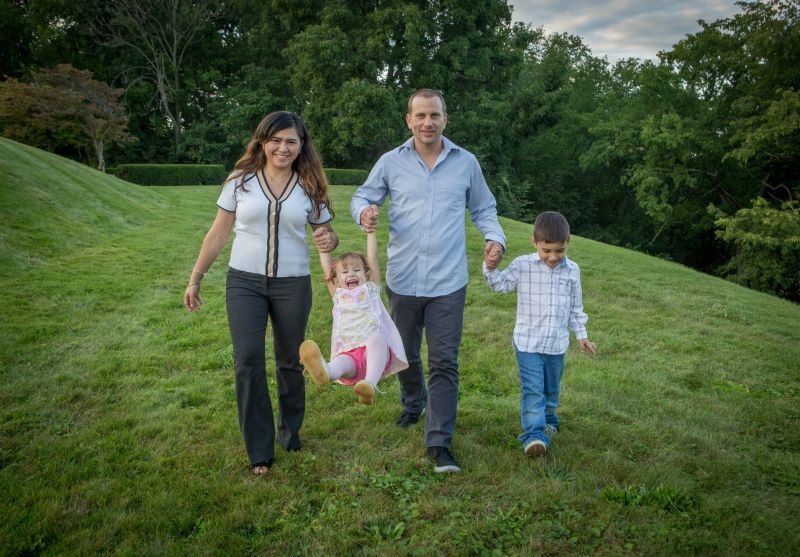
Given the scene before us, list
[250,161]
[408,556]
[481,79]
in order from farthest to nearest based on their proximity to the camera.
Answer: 1. [481,79]
2. [250,161]
3. [408,556]

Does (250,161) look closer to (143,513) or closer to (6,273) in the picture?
(143,513)

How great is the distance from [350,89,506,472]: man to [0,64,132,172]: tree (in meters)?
23.0

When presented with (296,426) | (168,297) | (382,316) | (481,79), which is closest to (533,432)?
(382,316)

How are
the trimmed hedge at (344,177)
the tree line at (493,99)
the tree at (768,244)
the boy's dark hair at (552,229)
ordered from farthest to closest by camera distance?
1. the trimmed hedge at (344,177)
2. the tree line at (493,99)
3. the tree at (768,244)
4. the boy's dark hair at (552,229)

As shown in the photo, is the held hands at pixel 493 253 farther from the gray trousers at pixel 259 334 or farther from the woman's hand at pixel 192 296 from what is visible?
the woman's hand at pixel 192 296

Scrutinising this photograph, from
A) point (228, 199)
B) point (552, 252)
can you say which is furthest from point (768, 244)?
point (228, 199)

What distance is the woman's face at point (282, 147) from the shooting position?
3.48 metres

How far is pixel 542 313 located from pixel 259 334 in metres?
1.86

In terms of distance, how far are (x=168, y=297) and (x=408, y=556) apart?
631 cm

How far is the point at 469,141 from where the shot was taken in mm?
28859

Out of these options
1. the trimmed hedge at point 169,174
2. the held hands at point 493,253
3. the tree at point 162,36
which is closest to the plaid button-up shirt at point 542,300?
the held hands at point 493,253

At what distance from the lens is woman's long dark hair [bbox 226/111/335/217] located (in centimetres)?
349

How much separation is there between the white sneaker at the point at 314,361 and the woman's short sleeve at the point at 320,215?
867 mm

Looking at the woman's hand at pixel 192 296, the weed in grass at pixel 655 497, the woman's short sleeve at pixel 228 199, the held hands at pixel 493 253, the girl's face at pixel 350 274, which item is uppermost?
the woman's short sleeve at pixel 228 199
